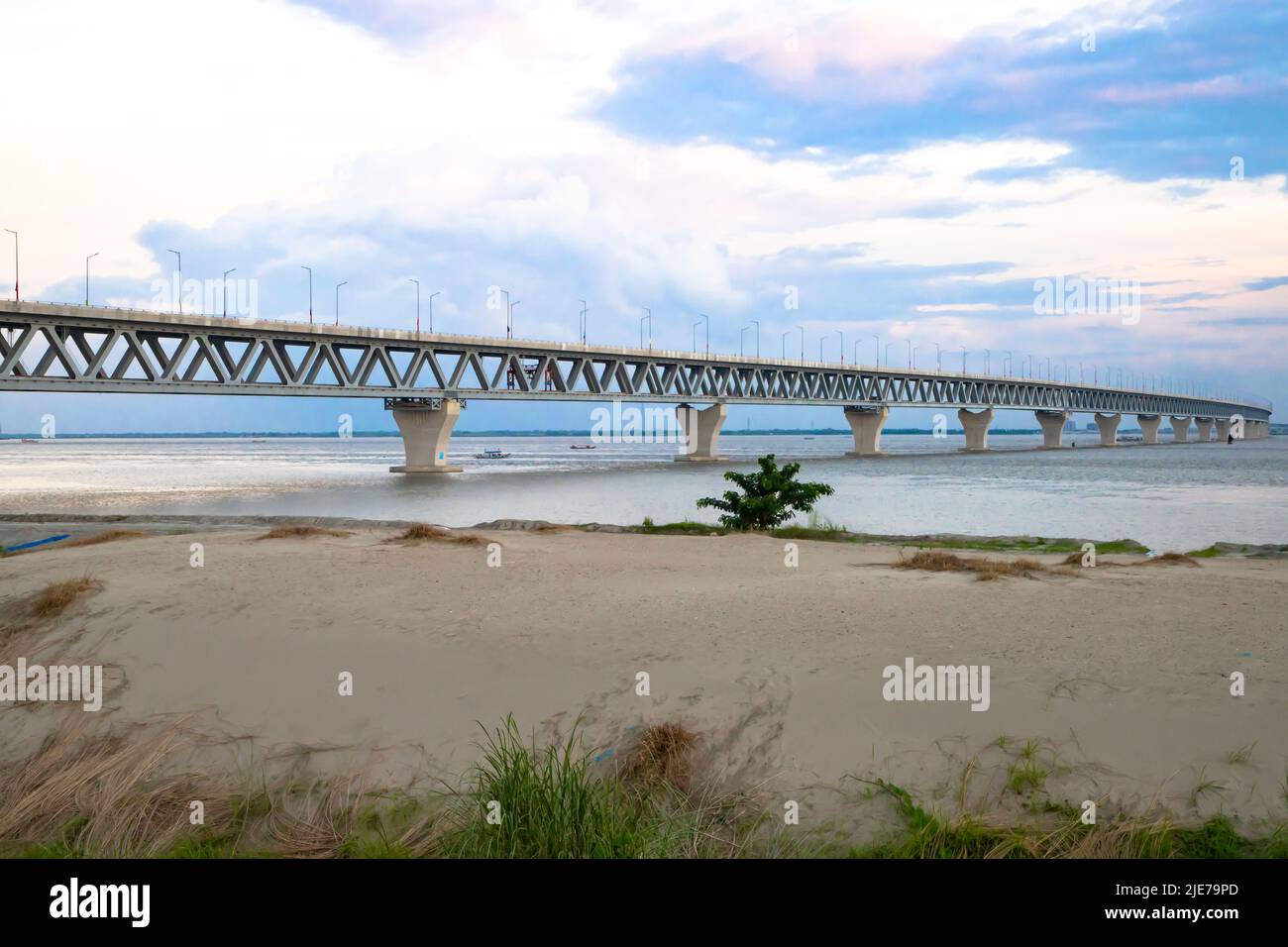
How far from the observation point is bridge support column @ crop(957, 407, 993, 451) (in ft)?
456

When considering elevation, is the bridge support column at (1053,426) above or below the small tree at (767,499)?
above

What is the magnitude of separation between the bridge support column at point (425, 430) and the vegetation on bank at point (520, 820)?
232 ft

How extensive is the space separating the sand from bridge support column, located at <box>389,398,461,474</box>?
6359cm

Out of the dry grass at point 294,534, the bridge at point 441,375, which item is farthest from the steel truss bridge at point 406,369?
the dry grass at point 294,534

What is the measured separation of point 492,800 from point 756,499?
19928 mm

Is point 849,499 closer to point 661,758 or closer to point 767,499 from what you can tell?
point 767,499

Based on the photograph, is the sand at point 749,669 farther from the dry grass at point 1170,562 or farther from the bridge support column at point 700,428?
the bridge support column at point 700,428

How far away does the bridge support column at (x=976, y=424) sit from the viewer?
139 metres

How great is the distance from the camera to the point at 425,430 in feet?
254

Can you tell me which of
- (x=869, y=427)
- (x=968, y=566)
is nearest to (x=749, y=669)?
(x=968, y=566)

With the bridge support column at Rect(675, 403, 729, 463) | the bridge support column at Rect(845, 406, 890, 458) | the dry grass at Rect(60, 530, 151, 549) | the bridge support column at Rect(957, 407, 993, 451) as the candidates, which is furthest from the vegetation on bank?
the bridge support column at Rect(957, 407, 993, 451)

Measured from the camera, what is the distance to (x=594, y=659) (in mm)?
8531

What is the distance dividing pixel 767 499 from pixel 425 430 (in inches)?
2285

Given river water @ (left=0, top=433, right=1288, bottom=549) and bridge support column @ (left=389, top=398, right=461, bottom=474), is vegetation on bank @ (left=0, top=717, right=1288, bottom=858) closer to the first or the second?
river water @ (left=0, top=433, right=1288, bottom=549)
